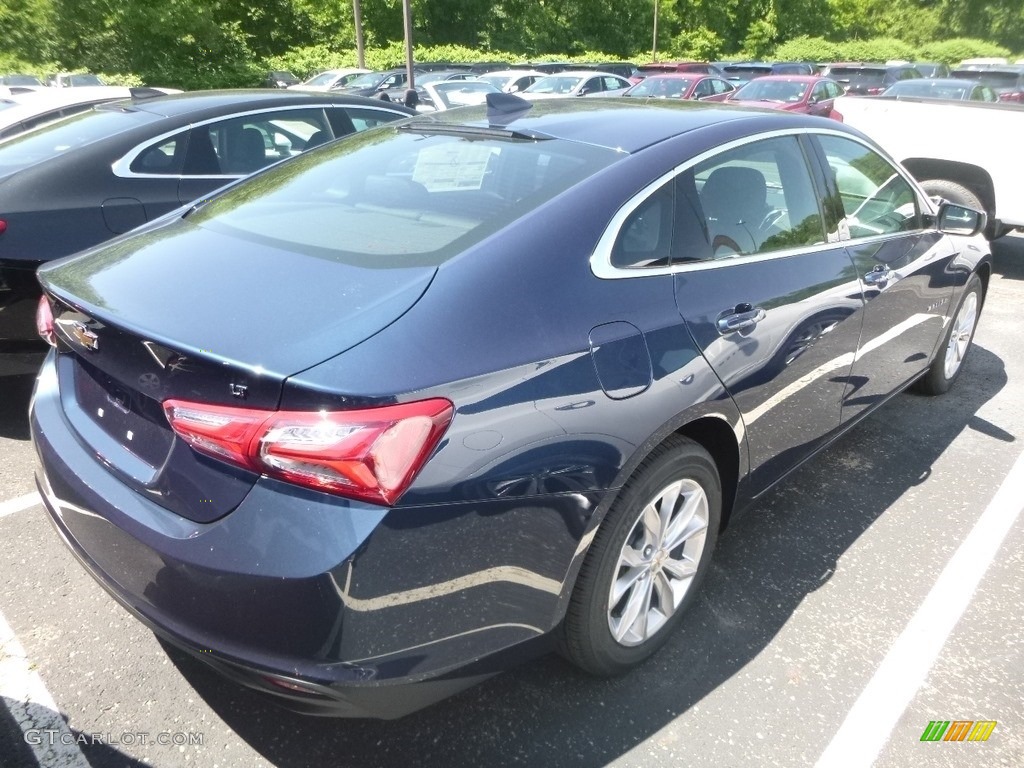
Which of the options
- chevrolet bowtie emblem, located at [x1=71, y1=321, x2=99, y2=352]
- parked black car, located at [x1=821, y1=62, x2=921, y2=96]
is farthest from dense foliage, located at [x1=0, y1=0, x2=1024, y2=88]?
chevrolet bowtie emblem, located at [x1=71, y1=321, x2=99, y2=352]

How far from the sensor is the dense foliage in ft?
89.0

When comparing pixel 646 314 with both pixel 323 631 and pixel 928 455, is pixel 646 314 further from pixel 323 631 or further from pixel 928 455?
pixel 928 455

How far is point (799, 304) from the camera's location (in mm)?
2809

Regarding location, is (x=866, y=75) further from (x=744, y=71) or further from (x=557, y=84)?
(x=557, y=84)

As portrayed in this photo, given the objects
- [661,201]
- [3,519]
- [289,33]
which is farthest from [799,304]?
[289,33]

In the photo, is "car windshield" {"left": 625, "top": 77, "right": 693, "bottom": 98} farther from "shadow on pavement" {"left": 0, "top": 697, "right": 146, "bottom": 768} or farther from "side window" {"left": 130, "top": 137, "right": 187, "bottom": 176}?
"shadow on pavement" {"left": 0, "top": 697, "right": 146, "bottom": 768}

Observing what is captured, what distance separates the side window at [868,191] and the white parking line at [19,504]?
11.3ft

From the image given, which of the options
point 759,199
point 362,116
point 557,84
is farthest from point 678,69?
point 759,199

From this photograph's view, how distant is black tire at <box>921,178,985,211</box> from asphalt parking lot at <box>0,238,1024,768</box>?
4.35 meters

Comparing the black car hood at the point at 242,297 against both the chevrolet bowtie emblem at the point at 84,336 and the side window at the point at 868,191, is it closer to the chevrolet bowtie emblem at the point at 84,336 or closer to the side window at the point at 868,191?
the chevrolet bowtie emblem at the point at 84,336

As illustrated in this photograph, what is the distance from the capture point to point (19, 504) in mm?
3363

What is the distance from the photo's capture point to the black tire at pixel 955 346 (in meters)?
4.50

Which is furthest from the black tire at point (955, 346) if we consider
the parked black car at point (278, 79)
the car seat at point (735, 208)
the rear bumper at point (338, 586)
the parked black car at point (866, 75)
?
the parked black car at point (278, 79)

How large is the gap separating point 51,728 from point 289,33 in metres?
45.0
